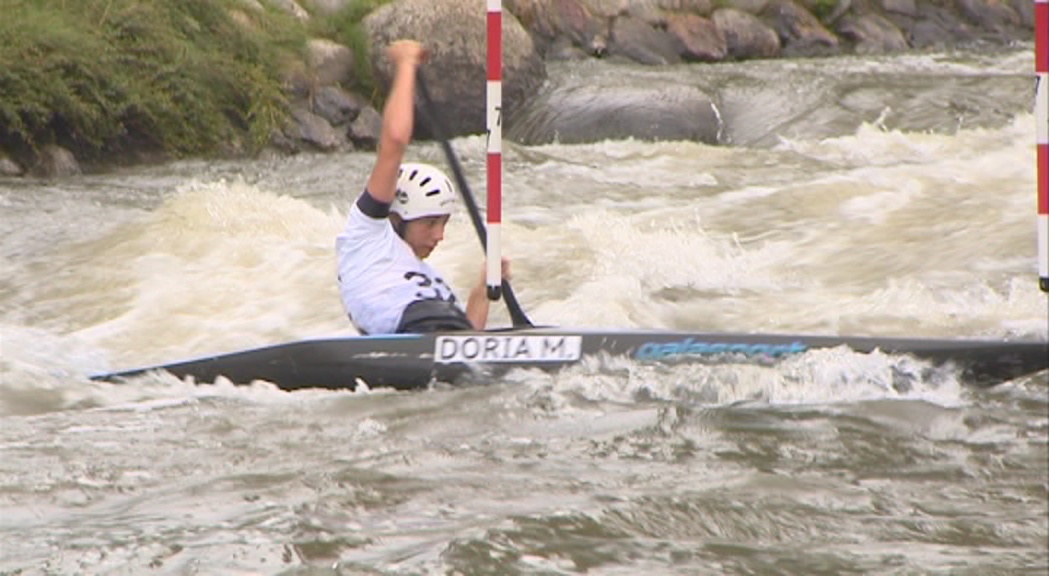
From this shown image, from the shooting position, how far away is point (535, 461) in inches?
189

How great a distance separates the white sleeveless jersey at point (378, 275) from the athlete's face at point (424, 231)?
0.04 metres

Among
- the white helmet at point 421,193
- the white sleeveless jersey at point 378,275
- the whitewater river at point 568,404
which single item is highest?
the white helmet at point 421,193

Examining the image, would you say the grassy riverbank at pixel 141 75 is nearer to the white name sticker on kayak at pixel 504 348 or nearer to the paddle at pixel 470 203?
the paddle at pixel 470 203

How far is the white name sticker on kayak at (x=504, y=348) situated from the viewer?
18.4 ft

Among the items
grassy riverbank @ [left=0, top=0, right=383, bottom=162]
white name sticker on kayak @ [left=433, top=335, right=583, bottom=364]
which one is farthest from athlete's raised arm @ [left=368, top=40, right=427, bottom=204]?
grassy riverbank @ [left=0, top=0, right=383, bottom=162]

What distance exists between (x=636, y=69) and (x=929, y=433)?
10.6 meters

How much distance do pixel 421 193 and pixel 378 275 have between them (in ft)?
1.03

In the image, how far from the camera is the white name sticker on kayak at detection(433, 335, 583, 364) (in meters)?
5.61

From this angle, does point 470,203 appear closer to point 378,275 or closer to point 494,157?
point 494,157

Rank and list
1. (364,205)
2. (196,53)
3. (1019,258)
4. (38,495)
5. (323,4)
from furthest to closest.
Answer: (323,4) < (196,53) < (1019,258) < (364,205) < (38,495)

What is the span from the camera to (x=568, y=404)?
544 cm

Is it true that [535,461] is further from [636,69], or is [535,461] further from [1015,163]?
[636,69]

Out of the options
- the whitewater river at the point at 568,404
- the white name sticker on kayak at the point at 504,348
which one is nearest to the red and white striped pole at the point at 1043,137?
the whitewater river at the point at 568,404

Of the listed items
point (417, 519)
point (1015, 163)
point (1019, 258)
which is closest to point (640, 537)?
point (417, 519)
